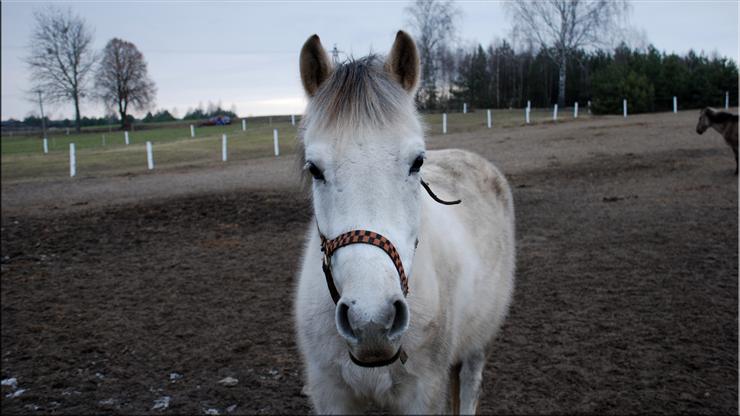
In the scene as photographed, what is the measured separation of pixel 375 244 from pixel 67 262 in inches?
284

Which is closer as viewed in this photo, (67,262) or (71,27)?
(71,27)

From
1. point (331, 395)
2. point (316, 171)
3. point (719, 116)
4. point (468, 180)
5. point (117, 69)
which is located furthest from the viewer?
point (719, 116)

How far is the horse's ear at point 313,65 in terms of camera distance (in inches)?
84.7

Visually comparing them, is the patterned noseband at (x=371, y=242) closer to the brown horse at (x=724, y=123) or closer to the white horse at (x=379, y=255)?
the white horse at (x=379, y=255)

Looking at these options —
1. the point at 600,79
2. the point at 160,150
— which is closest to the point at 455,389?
the point at 160,150

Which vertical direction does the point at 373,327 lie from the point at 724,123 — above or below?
below

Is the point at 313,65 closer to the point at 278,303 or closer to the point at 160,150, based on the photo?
the point at 278,303

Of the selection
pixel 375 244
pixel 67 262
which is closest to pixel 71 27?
pixel 375 244

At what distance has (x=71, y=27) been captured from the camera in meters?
2.91

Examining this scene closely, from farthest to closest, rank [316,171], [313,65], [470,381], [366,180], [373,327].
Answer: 1. [470,381]
2. [313,65]
3. [316,171]
4. [366,180]
5. [373,327]

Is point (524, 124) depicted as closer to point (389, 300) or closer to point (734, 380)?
point (734, 380)

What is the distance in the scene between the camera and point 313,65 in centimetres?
222

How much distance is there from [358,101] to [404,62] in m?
0.44

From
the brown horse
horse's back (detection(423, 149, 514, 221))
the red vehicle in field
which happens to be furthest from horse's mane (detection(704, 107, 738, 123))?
the red vehicle in field
